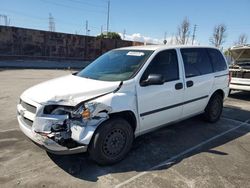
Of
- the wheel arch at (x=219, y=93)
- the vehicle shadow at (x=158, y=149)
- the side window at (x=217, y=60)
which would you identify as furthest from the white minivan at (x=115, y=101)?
the wheel arch at (x=219, y=93)

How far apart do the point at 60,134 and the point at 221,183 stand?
2269 millimetres

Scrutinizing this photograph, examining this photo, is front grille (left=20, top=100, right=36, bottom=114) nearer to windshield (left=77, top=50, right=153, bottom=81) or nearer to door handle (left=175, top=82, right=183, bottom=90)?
windshield (left=77, top=50, right=153, bottom=81)

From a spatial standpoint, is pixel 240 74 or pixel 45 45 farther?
pixel 45 45

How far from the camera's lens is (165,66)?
457cm

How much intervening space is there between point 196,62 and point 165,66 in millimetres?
1061

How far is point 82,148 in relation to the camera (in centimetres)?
346

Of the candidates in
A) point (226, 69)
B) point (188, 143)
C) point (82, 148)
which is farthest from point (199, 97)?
point (82, 148)

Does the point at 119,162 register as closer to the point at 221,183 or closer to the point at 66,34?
the point at 221,183

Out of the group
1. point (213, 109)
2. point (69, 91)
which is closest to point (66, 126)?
point (69, 91)

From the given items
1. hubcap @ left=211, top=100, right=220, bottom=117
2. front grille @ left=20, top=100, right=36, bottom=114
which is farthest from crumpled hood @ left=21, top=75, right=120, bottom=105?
hubcap @ left=211, top=100, right=220, bottom=117

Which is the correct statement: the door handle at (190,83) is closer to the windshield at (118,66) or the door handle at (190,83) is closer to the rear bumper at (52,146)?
the windshield at (118,66)

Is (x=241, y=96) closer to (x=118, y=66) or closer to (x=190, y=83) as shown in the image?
(x=190, y=83)

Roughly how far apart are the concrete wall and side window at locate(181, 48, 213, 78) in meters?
21.8

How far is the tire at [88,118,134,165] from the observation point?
358cm
